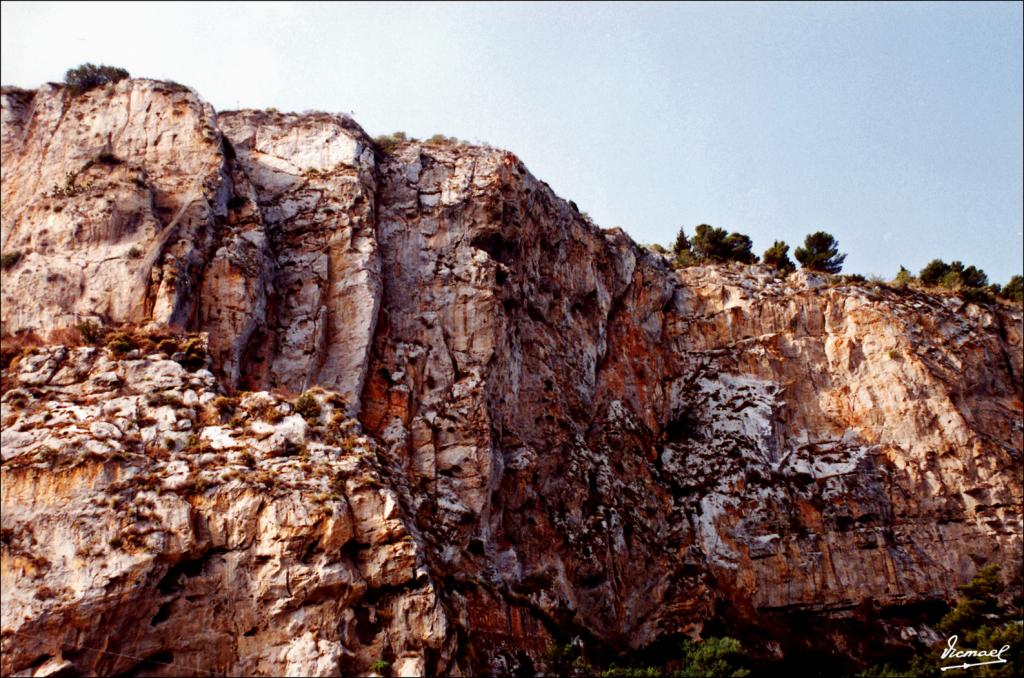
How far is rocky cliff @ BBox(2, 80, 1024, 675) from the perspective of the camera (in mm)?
19016

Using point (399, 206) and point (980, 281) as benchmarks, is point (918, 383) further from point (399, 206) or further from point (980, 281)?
point (399, 206)

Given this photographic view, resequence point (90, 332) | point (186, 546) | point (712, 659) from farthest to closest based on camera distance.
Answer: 1. point (712, 659)
2. point (90, 332)
3. point (186, 546)

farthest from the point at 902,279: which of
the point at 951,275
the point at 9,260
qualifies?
the point at 9,260

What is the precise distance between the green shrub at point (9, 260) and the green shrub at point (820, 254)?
35282 millimetres

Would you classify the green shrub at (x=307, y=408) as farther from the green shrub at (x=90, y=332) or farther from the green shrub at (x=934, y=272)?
the green shrub at (x=934, y=272)

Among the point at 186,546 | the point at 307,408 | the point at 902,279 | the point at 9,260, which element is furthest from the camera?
the point at 902,279

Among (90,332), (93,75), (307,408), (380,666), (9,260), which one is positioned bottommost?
(380,666)

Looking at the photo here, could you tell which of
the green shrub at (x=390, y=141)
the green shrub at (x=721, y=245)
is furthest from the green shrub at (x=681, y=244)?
the green shrub at (x=390, y=141)

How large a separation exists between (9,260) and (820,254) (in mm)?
36470

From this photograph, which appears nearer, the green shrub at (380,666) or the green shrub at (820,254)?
the green shrub at (380,666)

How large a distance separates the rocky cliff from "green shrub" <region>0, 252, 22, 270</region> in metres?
0.09

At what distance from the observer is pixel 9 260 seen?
24.1 meters

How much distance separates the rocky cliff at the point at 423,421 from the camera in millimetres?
19016

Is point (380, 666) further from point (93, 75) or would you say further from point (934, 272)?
point (934, 272)
